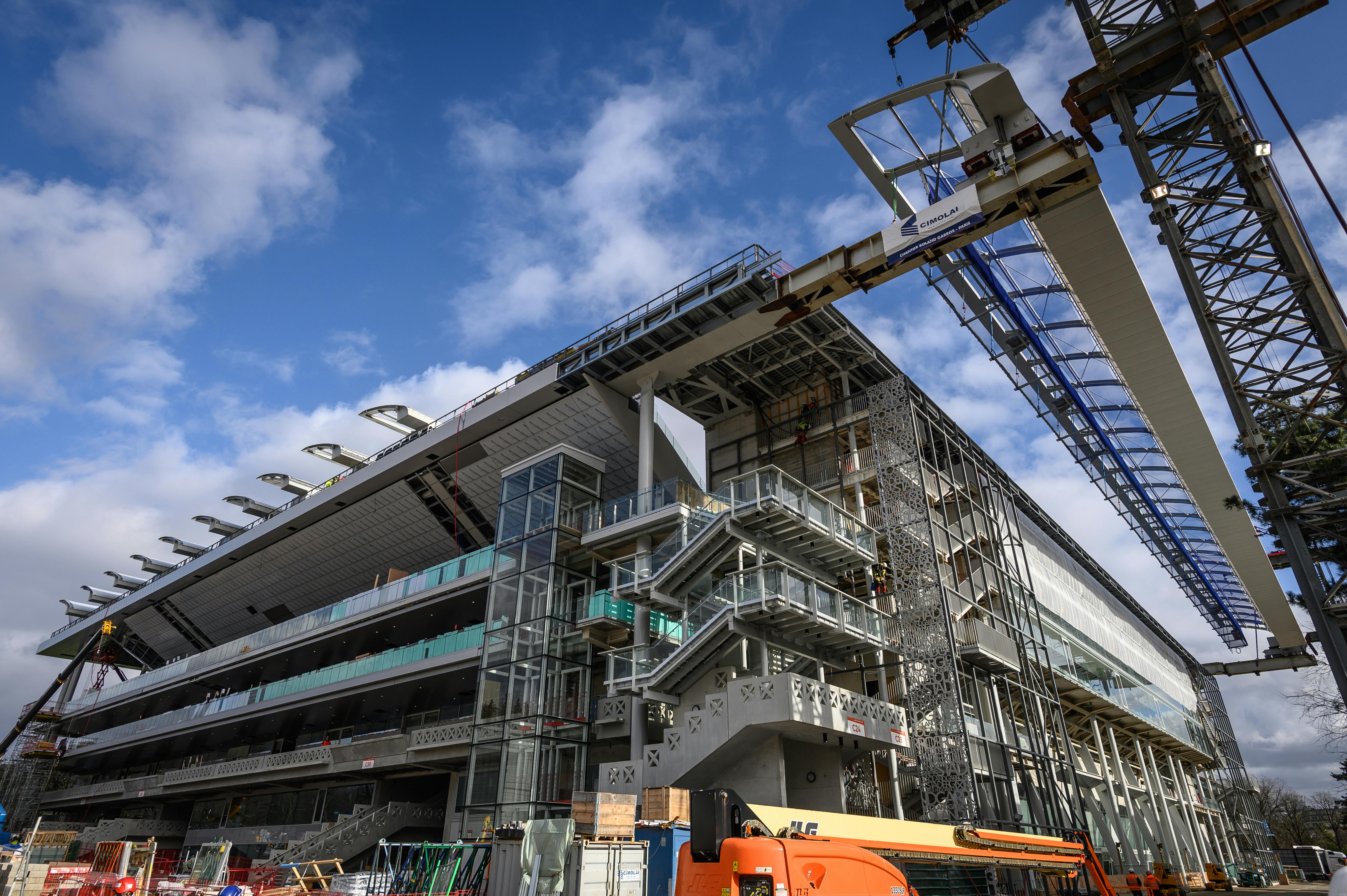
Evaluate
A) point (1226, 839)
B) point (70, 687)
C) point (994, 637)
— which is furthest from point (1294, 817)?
point (70, 687)

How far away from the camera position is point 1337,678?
1447cm

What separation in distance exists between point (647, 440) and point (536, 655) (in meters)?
8.89

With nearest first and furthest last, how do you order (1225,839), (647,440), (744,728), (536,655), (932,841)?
(932,841) → (744,728) → (536,655) → (647,440) → (1225,839)

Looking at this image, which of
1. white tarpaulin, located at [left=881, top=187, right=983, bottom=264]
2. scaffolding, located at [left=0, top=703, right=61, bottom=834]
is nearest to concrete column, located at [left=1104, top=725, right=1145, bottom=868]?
white tarpaulin, located at [left=881, top=187, right=983, bottom=264]

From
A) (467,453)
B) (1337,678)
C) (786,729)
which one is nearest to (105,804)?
(467,453)

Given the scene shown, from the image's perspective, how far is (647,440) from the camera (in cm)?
3036

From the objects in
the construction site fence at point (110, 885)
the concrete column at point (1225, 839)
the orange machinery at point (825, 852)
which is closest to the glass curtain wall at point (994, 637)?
the orange machinery at point (825, 852)

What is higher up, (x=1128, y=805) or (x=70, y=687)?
(x=70, y=687)

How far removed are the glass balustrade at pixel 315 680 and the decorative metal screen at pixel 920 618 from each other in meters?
15.9

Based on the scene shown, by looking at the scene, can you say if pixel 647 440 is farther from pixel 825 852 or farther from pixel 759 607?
pixel 825 852

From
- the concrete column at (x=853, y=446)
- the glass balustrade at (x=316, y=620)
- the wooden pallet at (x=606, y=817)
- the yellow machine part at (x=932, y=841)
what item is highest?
the concrete column at (x=853, y=446)

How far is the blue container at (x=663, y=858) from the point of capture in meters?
13.9

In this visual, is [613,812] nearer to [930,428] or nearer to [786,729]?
[786,729]

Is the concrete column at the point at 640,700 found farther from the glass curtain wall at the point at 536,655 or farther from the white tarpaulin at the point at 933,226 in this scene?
the white tarpaulin at the point at 933,226
